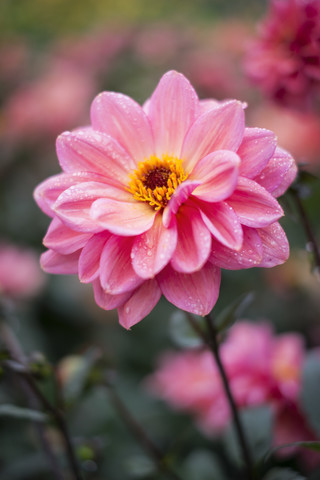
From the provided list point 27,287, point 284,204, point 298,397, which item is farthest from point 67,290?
point 284,204

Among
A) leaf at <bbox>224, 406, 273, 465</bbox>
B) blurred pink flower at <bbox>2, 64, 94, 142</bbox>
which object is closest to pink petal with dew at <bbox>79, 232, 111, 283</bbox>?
leaf at <bbox>224, 406, 273, 465</bbox>

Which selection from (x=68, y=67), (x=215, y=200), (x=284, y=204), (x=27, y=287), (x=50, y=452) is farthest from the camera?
(x=68, y=67)

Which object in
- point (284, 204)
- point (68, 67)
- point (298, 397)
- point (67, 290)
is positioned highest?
point (68, 67)

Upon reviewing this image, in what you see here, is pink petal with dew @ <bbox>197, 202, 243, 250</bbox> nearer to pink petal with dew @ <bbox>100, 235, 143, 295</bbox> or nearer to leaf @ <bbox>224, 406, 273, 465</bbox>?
pink petal with dew @ <bbox>100, 235, 143, 295</bbox>

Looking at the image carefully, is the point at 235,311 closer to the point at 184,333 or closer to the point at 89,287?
the point at 184,333

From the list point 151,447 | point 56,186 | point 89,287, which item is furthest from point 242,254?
point 89,287

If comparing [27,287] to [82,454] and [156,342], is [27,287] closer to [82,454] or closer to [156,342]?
[156,342]
